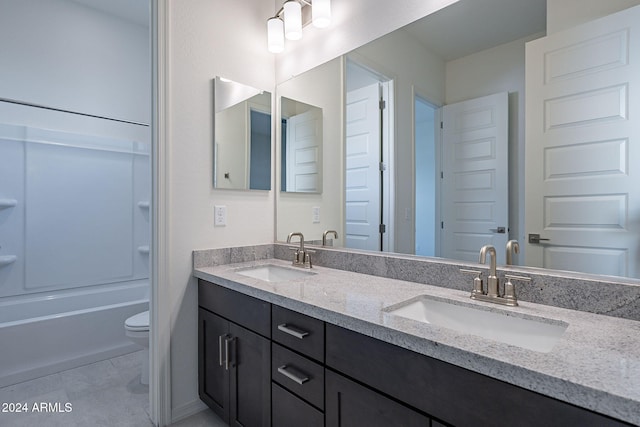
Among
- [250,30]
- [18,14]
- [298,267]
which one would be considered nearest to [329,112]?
[250,30]

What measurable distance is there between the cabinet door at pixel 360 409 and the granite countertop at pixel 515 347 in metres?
0.17

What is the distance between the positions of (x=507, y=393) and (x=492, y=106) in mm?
1025

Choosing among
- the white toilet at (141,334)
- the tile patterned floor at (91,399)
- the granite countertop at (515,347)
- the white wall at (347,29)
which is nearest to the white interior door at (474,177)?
the granite countertop at (515,347)

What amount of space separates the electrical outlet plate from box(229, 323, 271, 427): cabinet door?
1.99 feet

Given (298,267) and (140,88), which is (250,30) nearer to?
(298,267)

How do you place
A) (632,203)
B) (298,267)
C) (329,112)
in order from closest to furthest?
(632,203), (298,267), (329,112)

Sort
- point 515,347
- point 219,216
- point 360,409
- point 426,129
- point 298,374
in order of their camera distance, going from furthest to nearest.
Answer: point 219,216 → point 426,129 → point 298,374 → point 360,409 → point 515,347

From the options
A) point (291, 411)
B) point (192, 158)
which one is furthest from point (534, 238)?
Answer: point (192, 158)

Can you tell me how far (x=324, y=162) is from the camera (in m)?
2.00

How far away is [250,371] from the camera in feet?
4.70

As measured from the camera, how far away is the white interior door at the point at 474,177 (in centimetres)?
127

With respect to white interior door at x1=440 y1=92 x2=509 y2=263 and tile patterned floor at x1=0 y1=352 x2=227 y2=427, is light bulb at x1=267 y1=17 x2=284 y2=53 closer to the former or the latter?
white interior door at x1=440 y1=92 x2=509 y2=263

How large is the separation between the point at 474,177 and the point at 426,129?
0.32 m

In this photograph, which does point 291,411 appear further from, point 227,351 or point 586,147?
point 586,147
